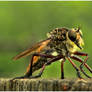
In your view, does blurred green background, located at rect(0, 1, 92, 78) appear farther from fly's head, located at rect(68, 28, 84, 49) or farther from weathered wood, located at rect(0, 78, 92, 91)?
weathered wood, located at rect(0, 78, 92, 91)

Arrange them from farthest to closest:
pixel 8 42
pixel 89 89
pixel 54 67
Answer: pixel 8 42
pixel 54 67
pixel 89 89

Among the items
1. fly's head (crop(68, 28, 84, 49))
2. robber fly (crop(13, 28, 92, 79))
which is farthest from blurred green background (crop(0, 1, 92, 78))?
fly's head (crop(68, 28, 84, 49))

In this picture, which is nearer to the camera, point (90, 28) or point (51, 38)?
point (51, 38)

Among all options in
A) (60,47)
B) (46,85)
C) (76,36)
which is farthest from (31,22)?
(46,85)

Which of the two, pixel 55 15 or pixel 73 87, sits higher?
pixel 55 15

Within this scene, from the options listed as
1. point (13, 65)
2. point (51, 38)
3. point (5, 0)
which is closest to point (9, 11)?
point (5, 0)

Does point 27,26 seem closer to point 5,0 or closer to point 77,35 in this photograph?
point 5,0

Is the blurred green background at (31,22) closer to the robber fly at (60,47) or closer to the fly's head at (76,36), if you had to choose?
the robber fly at (60,47)
